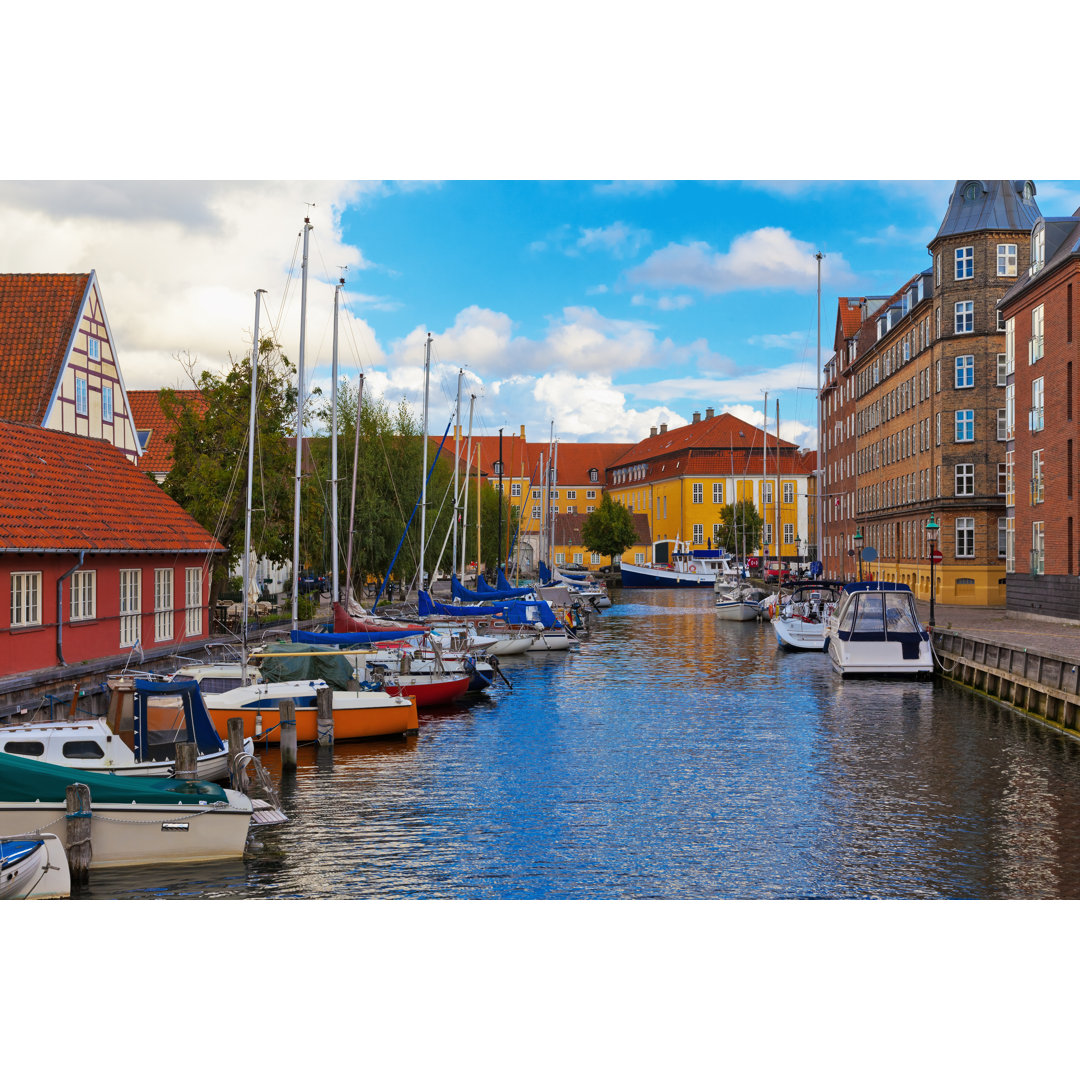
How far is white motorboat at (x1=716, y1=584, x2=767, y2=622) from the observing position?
6812cm

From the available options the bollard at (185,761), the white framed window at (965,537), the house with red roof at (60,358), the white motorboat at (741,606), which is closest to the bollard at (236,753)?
the bollard at (185,761)

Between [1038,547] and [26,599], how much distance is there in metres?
37.2

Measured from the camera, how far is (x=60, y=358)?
34000 mm

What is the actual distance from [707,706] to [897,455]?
4154 centimetres

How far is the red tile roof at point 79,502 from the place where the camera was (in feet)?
85.0

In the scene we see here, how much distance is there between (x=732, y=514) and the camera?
126688 mm

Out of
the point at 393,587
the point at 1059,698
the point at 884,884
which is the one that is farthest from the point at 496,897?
the point at 393,587

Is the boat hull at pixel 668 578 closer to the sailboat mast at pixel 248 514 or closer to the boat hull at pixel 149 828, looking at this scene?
the sailboat mast at pixel 248 514

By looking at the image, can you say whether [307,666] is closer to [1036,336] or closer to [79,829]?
[79,829]

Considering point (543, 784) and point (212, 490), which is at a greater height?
point (212, 490)

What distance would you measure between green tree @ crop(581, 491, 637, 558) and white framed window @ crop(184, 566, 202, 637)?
101 m

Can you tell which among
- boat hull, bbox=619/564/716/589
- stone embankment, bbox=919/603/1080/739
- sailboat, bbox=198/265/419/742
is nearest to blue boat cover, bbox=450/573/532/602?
stone embankment, bbox=919/603/1080/739

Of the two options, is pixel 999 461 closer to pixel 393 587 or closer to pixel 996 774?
pixel 393 587

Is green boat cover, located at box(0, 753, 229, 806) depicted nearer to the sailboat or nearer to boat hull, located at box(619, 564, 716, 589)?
the sailboat
